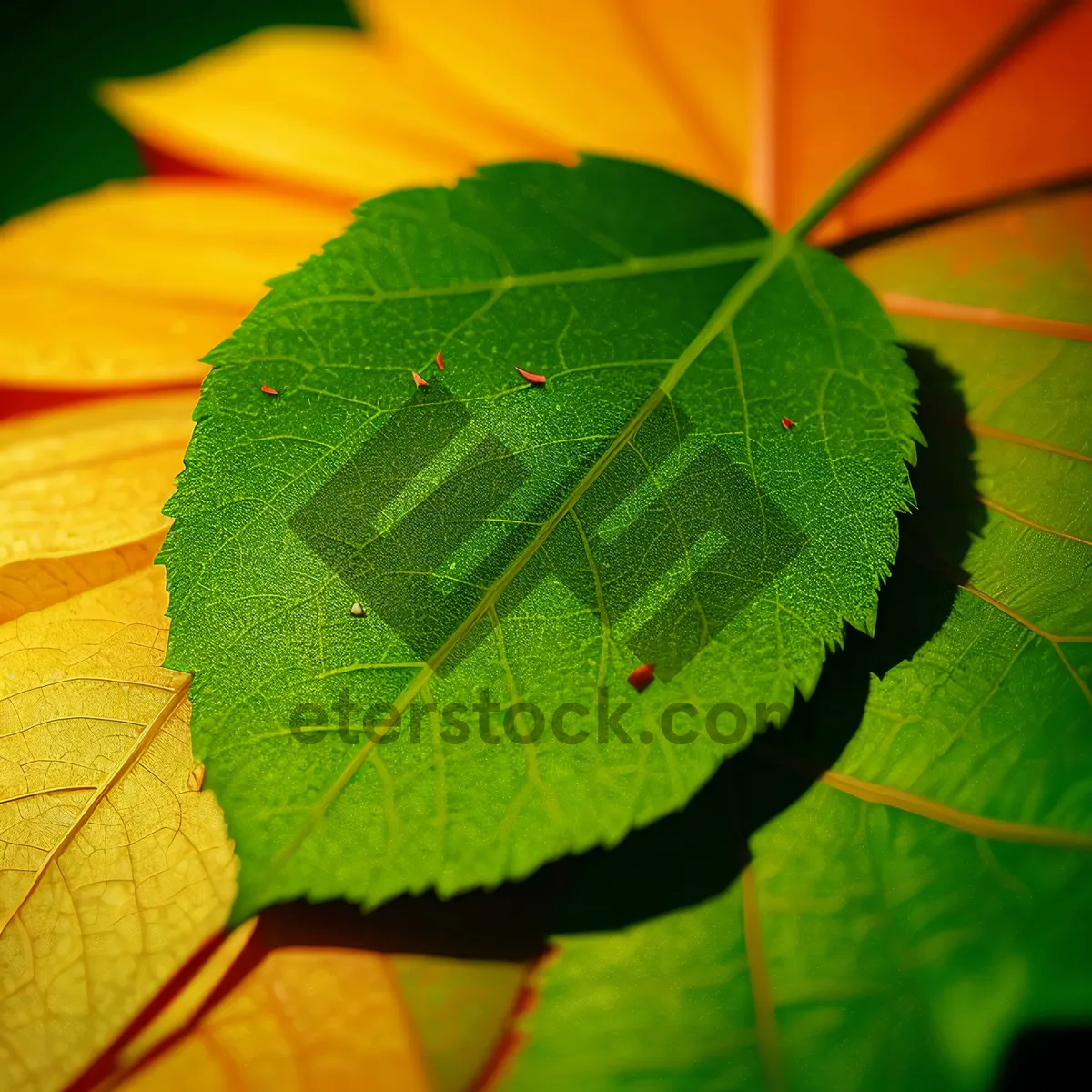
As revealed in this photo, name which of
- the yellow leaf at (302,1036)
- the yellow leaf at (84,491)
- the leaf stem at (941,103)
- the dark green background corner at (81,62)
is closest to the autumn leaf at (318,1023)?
the yellow leaf at (302,1036)

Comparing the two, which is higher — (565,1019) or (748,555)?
(748,555)

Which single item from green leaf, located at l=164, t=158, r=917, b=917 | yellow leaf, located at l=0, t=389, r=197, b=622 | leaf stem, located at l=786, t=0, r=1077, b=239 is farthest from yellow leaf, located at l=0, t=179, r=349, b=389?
leaf stem, located at l=786, t=0, r=1077, b=239

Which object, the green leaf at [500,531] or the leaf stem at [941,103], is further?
the leaf stem at [941,103]

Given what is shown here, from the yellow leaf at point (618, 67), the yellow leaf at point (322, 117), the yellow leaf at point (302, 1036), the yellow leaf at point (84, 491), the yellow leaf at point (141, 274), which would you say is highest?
the yellow leaf at point (618, 67)

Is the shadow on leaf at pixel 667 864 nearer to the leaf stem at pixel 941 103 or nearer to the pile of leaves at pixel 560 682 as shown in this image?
the pile of leaves at pixel 560 682

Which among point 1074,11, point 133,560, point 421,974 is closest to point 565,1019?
point 421,974

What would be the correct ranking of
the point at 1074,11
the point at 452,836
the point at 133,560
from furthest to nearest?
1. the point at 1074,11
2. the point at 133,560
3. the point at 452,836

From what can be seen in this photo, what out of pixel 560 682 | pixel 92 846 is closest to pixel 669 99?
pixel 560 682

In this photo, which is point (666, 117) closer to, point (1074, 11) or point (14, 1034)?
point (1074, 11)
